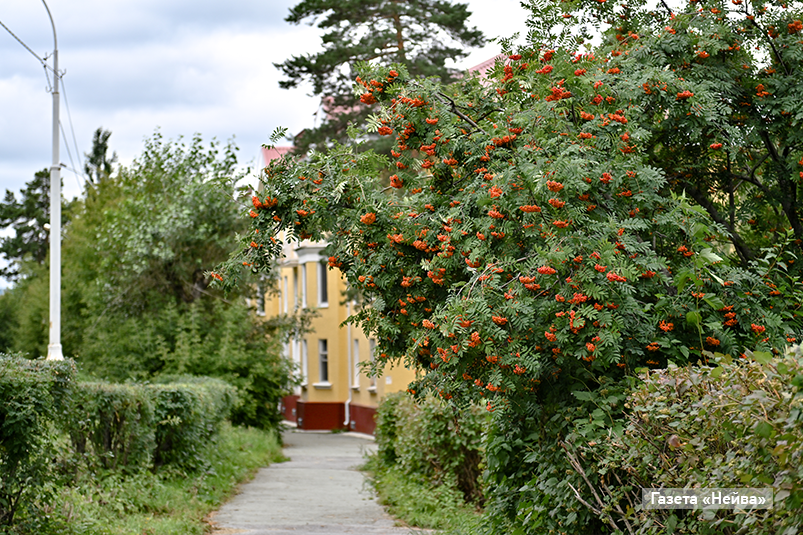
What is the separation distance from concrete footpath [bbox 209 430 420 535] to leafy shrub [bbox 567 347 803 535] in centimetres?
505

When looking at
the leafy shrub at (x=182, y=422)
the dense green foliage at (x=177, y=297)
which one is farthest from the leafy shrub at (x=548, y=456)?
the dense green foliage at (x=177, y=297)

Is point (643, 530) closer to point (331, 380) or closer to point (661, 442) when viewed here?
point (661, 442)

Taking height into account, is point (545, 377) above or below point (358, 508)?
above

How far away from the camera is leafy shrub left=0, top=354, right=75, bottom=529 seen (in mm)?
6414

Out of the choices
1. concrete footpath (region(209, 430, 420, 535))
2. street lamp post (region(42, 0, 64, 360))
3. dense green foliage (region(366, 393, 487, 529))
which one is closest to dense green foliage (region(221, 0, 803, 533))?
dense green foliage (region(366, 393, 487, 529))

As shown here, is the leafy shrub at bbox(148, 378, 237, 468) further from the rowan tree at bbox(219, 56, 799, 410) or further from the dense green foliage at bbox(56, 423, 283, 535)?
the rowan tree at bbox(219, 56, 799, 410)

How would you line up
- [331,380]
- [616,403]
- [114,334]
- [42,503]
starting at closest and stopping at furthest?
[616,403]
[42,503]
[114,334]
[331,380]

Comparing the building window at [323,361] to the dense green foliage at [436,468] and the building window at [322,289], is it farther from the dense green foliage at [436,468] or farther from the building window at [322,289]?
the dense green foliage at [436,468]

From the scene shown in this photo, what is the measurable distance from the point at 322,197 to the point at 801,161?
3771mm

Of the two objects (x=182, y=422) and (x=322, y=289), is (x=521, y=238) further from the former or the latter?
(x=322, y=289)

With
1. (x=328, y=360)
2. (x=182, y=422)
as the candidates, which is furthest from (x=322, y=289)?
(x=182, y=422)

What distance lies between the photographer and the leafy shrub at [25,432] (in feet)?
21.0

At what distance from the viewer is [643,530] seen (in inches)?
166

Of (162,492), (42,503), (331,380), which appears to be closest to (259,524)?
(162,492)
